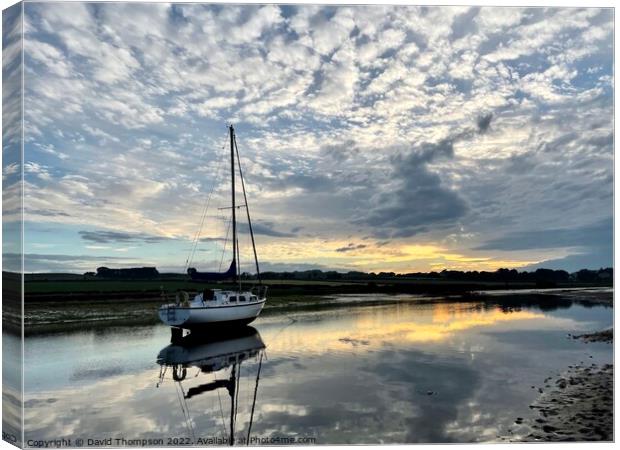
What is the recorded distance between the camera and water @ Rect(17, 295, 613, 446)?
1277 cm

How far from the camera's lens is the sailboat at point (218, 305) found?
85.5ft

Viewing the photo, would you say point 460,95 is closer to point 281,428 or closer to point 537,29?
point 537,29

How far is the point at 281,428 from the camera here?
1276cm

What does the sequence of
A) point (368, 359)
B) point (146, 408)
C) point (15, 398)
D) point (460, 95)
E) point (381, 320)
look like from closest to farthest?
point (15, 398) → point (146, 408) → point (460, 95) → point (368, 359) → point (381, 320)

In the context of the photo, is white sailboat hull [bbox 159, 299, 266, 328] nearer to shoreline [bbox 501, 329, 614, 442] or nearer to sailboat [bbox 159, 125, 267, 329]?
sailboat [bbox 159, 125, 267, 329]

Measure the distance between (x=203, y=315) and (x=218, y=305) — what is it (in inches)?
46.6

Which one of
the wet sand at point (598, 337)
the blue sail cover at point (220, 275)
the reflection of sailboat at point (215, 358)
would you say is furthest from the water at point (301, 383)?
the blue sail cover at point (220, 275)

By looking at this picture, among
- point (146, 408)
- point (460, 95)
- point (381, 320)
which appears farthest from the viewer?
point (381, 320)

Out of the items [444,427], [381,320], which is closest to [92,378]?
[444,427]

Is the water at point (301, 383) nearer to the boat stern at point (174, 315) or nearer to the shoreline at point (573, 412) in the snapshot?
the shoreline at point (573, 412)

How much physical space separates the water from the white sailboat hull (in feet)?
4.41

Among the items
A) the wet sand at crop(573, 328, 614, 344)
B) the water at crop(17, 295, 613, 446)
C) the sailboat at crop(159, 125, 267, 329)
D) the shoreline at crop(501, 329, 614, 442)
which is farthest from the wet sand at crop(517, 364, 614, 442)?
the sailboat at crop(159, 125, 267, 329)

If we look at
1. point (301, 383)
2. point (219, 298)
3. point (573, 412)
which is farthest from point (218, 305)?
point (573, 412)

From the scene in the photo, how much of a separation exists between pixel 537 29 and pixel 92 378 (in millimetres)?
18876
